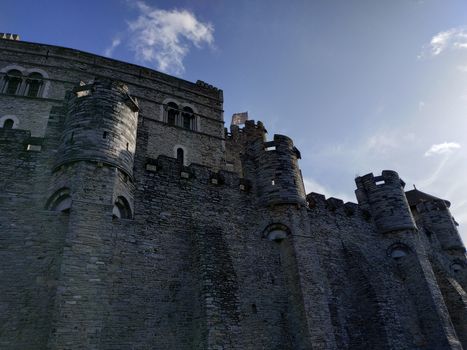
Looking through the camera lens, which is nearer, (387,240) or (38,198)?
(38,198)

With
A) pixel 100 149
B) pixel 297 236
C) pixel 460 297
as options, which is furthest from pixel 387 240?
pixel 100 149

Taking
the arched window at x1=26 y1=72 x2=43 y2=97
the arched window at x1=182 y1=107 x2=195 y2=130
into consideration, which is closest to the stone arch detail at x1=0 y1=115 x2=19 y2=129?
the arched window at x1=26 y1=72 x2=43 y2=97

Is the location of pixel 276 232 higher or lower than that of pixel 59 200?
higher

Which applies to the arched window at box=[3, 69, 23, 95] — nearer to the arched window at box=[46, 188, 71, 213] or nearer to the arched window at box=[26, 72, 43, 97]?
the arched window at box=[26, 72, 43, 97]

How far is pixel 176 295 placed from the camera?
9992 millimetres

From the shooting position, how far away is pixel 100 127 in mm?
10312

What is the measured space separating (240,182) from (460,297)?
11.0 metres

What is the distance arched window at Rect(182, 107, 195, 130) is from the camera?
23.5m

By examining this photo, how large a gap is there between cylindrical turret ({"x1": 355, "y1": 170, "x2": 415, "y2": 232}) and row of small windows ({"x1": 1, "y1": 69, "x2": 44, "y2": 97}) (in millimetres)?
17695

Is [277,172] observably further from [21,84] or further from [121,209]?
[21,84]

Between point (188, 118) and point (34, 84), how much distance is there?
8836mm

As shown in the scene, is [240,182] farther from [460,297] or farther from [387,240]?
[460,297]

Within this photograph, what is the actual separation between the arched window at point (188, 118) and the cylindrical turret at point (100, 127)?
11.8 m

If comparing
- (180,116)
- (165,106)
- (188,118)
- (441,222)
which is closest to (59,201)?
(165,106)
